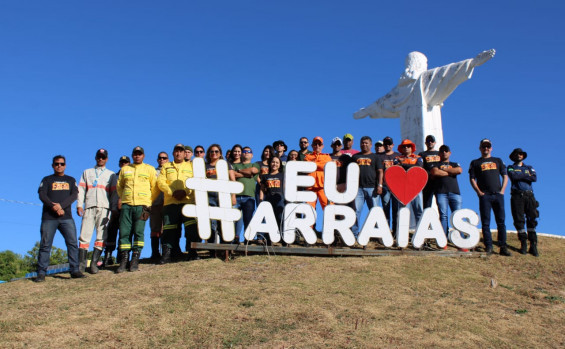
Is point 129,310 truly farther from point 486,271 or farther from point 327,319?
point 486,271

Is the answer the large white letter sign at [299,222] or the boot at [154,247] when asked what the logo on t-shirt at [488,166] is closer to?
the large white letter sign at [299,222]

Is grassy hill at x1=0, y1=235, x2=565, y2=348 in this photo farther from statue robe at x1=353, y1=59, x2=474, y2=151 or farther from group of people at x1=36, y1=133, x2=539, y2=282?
statue robe at x1=353, y1=59, x2=474, y2=151

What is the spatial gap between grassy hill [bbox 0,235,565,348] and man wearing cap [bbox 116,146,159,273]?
0.43 m

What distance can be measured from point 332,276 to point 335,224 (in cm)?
151

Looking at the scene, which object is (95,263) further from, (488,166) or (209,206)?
(488,166)

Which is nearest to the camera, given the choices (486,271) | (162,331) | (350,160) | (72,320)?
(162,331)

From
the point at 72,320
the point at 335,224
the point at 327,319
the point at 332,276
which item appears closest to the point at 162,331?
the point at 72,320

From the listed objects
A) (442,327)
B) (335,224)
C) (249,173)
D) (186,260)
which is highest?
(249,173)

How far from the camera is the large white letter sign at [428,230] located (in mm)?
9429

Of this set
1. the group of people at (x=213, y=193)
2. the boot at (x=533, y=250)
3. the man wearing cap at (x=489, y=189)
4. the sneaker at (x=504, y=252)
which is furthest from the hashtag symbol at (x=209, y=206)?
the boot at (x=533, y=250)

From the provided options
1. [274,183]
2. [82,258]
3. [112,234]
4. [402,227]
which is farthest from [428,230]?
[82,258]

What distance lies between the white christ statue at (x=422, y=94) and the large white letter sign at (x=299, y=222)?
5.70m

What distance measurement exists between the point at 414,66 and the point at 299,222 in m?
7.60

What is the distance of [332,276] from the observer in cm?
794
